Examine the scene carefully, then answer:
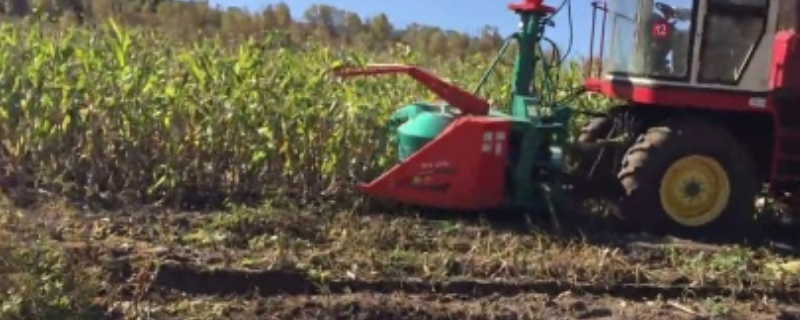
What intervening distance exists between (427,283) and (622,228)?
2273mm

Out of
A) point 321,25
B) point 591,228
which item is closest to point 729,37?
point 591,228

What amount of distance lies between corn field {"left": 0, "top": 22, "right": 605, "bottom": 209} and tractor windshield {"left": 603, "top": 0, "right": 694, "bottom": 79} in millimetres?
1520

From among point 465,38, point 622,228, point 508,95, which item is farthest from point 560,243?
point 465,38

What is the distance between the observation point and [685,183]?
8891mm

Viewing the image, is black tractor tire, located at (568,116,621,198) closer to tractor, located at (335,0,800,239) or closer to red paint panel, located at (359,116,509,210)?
tractor, located at (335,0,800,239)

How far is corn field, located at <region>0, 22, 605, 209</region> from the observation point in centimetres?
876

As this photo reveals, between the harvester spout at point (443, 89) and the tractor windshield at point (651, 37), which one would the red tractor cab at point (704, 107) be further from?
the harvester spout at point (443, 89)

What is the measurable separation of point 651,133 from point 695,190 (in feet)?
1.44

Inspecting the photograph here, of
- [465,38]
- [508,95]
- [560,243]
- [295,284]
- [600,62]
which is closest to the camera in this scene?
[295,284]

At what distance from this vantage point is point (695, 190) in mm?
8914

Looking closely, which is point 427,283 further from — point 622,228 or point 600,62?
point 600,62

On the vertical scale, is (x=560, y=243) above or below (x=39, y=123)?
below

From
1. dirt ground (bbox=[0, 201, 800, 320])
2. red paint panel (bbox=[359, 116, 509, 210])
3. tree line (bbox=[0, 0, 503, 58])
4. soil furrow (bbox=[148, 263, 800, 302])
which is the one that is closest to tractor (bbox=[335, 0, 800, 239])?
red paint panel (bbox=[359, 116, 509, 210])

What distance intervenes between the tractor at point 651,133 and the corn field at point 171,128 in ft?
1.41
